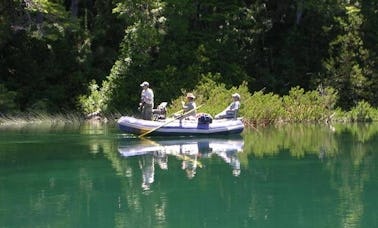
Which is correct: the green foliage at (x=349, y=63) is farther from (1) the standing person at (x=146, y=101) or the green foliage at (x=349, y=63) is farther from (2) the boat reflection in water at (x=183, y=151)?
(1) the standing person at (x=146, y=101)

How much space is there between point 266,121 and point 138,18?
709cm

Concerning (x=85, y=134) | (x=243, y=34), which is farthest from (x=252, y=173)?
(x=243, y=34)

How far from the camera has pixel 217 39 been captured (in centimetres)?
2916

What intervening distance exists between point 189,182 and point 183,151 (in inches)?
186

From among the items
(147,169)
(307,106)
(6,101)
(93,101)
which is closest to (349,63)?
(307,106)

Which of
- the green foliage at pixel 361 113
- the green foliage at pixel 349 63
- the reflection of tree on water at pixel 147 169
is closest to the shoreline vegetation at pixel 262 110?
the green foliage at pixel 361 113

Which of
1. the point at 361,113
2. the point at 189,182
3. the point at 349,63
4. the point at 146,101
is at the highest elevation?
the point at 349,63

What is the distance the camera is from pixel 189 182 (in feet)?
34.6

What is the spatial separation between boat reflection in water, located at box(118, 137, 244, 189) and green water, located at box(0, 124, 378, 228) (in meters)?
0.02

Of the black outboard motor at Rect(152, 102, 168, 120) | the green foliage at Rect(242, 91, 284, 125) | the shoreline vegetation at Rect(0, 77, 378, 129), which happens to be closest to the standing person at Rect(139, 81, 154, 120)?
the black outboard motor at Rect(152, 102, 168, 120)

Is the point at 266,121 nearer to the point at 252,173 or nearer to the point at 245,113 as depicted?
the point at 245,113

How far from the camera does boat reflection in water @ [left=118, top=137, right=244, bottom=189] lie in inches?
481

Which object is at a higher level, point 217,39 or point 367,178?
point 217,39

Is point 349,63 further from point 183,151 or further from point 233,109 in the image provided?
point 183,151
